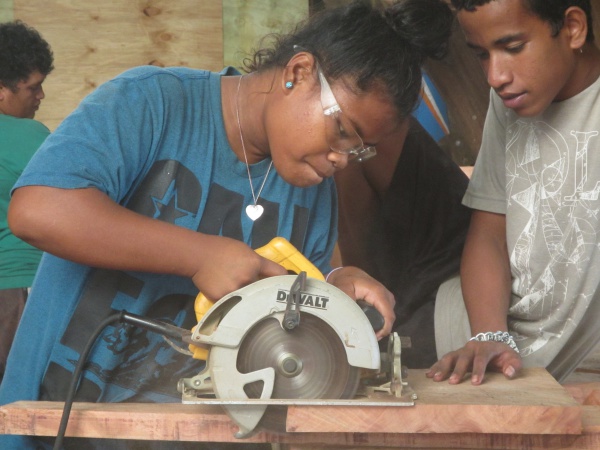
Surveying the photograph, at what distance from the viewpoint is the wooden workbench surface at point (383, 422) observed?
1.35 meters

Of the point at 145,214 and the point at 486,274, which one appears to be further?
the point at 486,274

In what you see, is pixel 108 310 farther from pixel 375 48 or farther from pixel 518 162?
pixel 518 162

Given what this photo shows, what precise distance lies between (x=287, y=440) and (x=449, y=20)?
996 mm

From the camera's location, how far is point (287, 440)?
142 cm

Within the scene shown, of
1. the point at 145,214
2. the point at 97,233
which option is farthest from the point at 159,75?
the point at 97,233

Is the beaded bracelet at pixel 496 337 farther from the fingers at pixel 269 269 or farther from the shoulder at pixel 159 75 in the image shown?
the shoulder at pixel 159 75

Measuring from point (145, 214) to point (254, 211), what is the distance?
0.86 feet

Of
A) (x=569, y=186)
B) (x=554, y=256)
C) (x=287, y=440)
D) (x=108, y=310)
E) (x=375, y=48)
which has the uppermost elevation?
(x=375, y=48)

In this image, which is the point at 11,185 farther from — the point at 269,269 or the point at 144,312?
the point at 269,269

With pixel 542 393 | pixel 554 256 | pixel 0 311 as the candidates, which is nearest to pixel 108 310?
pixel 542 393

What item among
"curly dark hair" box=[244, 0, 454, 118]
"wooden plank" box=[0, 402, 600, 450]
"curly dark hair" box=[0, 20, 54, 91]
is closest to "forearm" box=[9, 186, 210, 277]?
"wooden plank" box=[0, 402, 600, 450]

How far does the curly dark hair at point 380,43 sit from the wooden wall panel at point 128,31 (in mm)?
2582

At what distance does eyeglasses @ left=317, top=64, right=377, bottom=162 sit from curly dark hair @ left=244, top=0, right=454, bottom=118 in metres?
0.04

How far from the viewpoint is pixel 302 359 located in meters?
1.41
